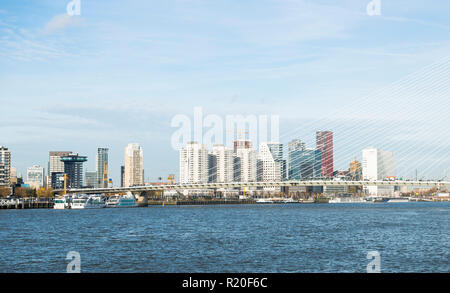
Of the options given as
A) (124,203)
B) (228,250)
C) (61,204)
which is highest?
(228,250)

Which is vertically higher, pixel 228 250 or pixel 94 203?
pixel 228 250

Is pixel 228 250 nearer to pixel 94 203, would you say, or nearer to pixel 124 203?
pixel 94 203

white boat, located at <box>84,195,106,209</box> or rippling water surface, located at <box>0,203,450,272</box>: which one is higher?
rippling water surface, located at <box>0,203,450,272</box>

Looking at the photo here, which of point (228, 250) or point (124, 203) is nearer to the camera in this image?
point (228, 250)

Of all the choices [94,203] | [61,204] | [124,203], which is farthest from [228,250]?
[124,203]

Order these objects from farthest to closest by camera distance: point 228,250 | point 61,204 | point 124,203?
point 124,203 → point 61,204 → point 228,250

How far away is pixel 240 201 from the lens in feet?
557

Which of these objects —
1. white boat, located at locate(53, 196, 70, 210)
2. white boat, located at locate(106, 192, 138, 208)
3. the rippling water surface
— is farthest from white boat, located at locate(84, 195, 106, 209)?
the rippling water surface

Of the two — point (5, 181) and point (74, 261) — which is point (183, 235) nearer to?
point (74, 261)

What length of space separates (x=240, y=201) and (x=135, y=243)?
456 ft

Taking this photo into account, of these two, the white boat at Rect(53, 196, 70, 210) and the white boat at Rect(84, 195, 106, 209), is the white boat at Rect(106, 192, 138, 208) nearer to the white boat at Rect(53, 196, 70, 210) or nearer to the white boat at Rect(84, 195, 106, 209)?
the white boat at Rect(84, 195, 106, 209)
